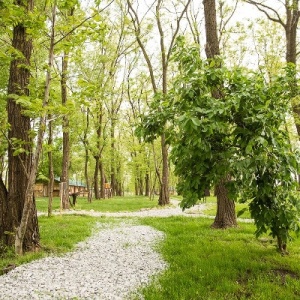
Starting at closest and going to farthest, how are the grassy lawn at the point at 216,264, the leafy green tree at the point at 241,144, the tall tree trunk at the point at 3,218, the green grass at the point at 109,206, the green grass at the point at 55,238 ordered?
the leafy green tree at the point at 241,144 → the grassy lawn at the point at 216,264 → the green grass at the point at 55,238 → the tall tree trunk at the point at 3,218 → the green grass at the point at 109,206

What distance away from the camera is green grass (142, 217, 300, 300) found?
4.27 m

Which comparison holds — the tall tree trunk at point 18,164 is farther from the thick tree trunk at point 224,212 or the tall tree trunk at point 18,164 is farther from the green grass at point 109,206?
the green grass at point 109,206

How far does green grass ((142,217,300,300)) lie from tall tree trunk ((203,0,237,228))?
3.22 ft

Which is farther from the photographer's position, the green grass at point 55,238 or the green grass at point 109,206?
the green grass at point 109,206

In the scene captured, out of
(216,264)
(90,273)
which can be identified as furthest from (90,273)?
(216,264)

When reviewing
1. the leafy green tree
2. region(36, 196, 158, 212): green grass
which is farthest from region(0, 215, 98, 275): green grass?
region(36, 196, 158, 212): green grass

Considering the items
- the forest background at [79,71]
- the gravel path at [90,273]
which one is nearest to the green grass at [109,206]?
the forest background at [79,71]

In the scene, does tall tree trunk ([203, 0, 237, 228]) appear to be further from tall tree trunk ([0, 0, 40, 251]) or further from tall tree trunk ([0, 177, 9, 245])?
tall tree trunk ([0, 177, 9, 245])

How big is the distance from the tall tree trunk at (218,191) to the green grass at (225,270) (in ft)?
3.22

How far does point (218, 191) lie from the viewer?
8.45 metres

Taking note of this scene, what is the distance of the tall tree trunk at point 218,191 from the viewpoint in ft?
27.6

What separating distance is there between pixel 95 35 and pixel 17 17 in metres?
1.52

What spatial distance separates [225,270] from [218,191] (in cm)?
356

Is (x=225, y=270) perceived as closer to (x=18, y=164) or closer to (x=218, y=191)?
(x=218, y=191)
